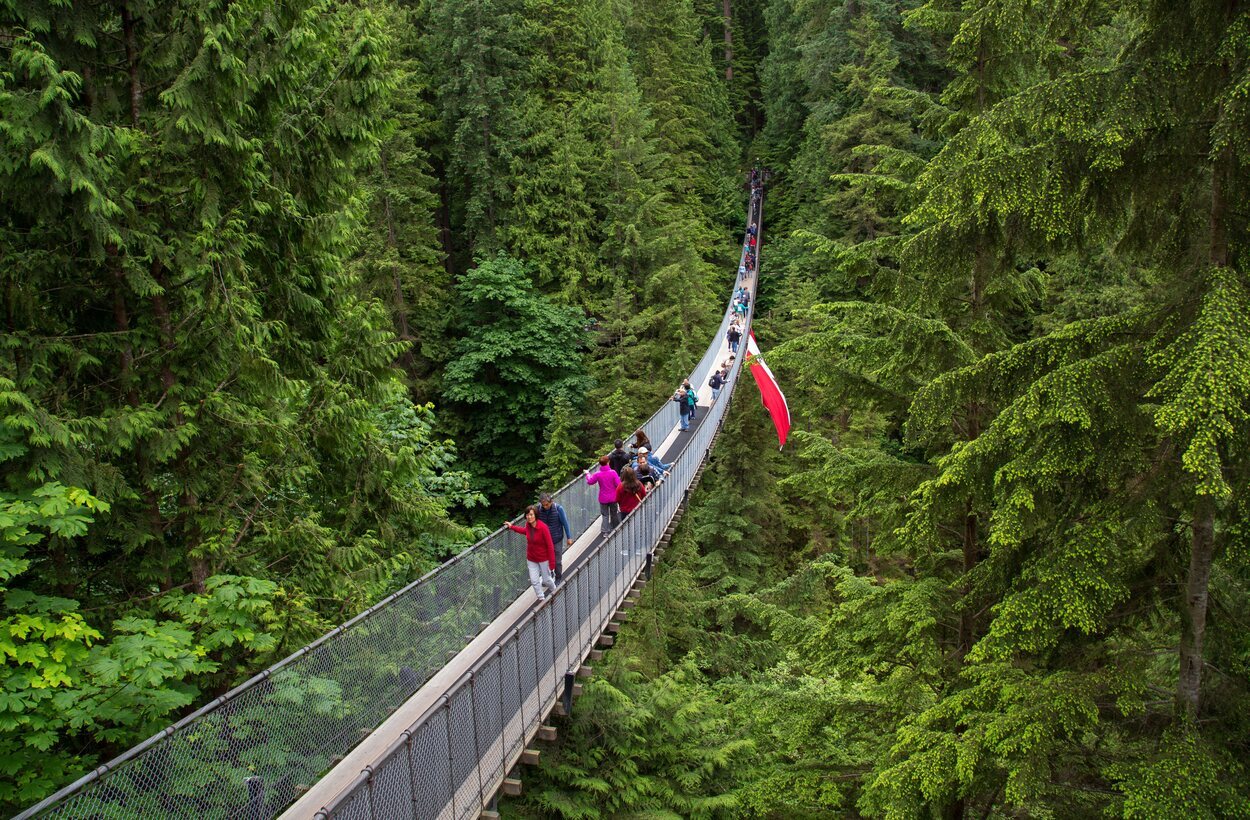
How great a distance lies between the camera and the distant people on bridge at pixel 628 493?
8.71m

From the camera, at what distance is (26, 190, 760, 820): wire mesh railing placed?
11.9 feet

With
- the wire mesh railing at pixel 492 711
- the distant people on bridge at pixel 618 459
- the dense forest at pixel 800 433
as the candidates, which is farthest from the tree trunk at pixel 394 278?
the wire mesh railing at pixel 492 711

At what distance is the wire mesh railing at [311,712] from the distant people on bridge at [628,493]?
5.41 feet

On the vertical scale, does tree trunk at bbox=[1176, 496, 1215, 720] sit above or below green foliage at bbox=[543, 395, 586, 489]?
above

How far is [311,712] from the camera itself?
4715mm

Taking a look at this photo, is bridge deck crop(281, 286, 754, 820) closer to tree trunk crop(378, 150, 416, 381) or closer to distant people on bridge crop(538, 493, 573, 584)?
distant people on bridge crop(538, 493, 573, 584)

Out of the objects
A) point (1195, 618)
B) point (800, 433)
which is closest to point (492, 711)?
point (1195, 618)

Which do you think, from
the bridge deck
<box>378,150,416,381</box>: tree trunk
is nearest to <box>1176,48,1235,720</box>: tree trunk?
the bridge deck

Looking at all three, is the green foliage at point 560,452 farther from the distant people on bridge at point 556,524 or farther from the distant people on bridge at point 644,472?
the distant people on bridge at point 556,524

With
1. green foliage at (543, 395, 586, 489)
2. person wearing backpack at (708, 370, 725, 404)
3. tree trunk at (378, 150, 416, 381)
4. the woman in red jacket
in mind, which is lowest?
green foliage at (543, 395, 586, 489)

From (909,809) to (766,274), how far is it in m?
27.3

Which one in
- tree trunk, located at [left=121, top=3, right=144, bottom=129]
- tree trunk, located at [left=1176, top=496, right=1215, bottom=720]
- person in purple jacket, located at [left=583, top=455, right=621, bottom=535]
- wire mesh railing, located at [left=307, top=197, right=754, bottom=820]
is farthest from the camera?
person in purple jacket, located at [left=583, top=455, right=621, bottom=535]

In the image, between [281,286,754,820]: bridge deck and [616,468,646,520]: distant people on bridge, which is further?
[616,468,646,520]: distant people on bridge

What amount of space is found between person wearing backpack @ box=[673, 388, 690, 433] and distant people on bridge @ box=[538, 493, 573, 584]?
23.9 ft
